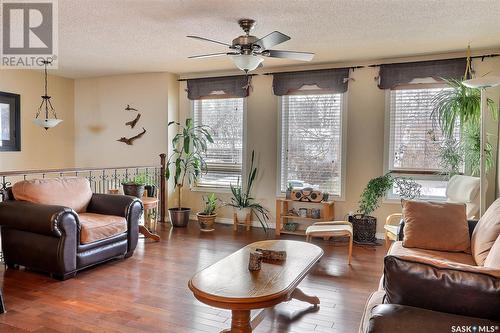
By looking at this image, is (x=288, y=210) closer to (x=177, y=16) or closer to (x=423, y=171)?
(x=423, y=171)

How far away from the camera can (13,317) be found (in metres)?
2.54

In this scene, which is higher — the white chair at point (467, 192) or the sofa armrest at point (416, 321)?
the white chair at point (467, 192)

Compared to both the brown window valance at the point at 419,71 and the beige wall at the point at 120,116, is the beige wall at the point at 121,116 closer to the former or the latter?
the beige wall at the point at 120,116

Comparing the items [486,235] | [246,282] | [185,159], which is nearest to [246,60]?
[246,282]

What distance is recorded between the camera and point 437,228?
9.31 feet

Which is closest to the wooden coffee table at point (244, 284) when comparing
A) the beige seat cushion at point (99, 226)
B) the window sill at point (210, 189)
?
the beige seat cushion at point (99, 226)

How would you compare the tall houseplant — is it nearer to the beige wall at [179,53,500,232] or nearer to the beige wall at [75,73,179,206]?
the beige wall at [179,53,500,232]

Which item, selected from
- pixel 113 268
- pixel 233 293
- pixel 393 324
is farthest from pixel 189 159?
pixel 393 324

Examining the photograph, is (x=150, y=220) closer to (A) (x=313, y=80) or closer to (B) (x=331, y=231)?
(B) (x=331, y=231)

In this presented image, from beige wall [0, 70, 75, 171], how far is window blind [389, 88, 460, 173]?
17.8ft

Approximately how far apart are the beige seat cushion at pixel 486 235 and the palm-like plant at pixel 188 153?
3916mm

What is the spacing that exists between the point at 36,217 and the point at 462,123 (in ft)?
14.4

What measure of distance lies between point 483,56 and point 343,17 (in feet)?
7.36

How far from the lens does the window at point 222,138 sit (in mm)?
5750
